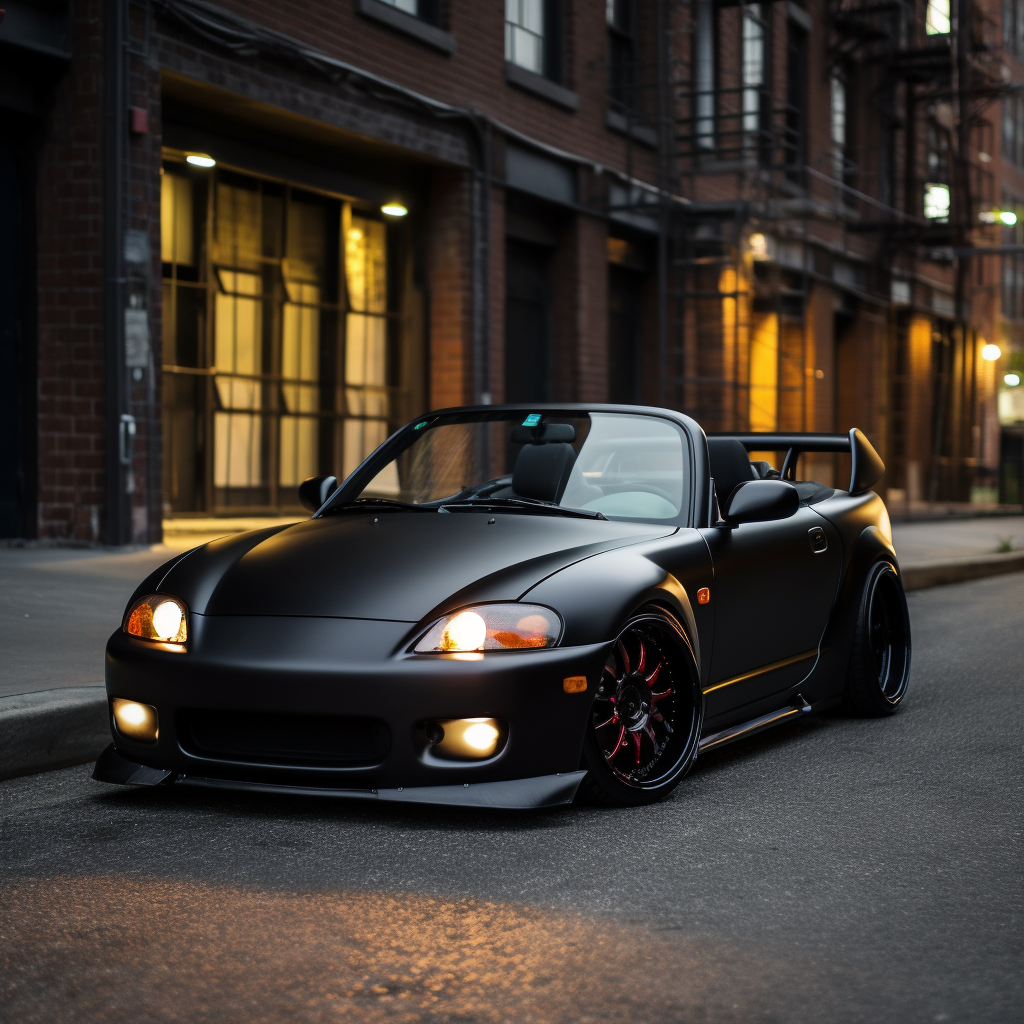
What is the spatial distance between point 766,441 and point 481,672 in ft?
10.4

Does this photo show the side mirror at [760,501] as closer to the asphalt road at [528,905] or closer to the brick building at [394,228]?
the asphalt road at [528,905]

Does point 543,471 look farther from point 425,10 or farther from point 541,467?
point 425,10

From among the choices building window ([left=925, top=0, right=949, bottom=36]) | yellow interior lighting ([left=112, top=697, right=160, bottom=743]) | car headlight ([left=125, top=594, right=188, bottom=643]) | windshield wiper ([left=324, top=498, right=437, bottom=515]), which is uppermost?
building window ([left=925, top=0, right=949, bottom=36])

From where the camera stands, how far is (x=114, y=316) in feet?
36.0

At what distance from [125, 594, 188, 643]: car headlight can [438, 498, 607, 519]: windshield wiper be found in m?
1.09

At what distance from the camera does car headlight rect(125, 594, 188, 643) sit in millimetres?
4613

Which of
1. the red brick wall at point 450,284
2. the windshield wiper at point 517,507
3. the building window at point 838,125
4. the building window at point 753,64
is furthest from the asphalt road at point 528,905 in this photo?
the building window at point 838,125

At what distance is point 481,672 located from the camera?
4285 mm

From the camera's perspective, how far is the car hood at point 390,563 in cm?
451

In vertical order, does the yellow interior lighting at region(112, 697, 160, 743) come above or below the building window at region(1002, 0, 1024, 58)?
below

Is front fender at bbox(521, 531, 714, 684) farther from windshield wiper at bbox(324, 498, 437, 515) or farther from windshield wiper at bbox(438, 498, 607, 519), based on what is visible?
windshield wiper at bbox(324, 498, 437, 515)

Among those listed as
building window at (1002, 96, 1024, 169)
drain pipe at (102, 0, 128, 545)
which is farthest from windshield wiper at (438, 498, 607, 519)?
building window at (1002, 96, 1024, 169)

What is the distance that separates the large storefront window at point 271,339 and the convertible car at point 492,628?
810 cm

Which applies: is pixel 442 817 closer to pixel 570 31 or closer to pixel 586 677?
pixel 586 677
